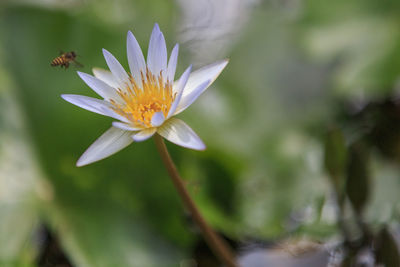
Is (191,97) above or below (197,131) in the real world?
above

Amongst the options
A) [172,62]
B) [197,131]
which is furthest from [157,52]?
[197,131]

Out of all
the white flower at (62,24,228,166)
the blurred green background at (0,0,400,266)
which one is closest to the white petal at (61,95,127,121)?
the white flower at (62,24,228,166)

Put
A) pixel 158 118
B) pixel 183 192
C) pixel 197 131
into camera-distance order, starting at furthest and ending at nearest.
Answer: pixel 197 131, pixel 183 192, pixel 158 118

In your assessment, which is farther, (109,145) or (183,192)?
(183,192)

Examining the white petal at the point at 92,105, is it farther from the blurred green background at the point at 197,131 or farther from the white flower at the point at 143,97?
the blurred green background at the point at 197,131

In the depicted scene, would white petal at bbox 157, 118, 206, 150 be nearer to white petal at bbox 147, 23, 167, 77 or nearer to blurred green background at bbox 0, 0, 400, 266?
white petal at bbox 147, 23, 167, 77

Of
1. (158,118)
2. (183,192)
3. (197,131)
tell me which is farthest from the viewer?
(197,131)

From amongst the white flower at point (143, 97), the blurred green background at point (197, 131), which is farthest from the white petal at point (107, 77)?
the blurred green background at point (197, 131)

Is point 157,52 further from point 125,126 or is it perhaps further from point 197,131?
point 197,131
